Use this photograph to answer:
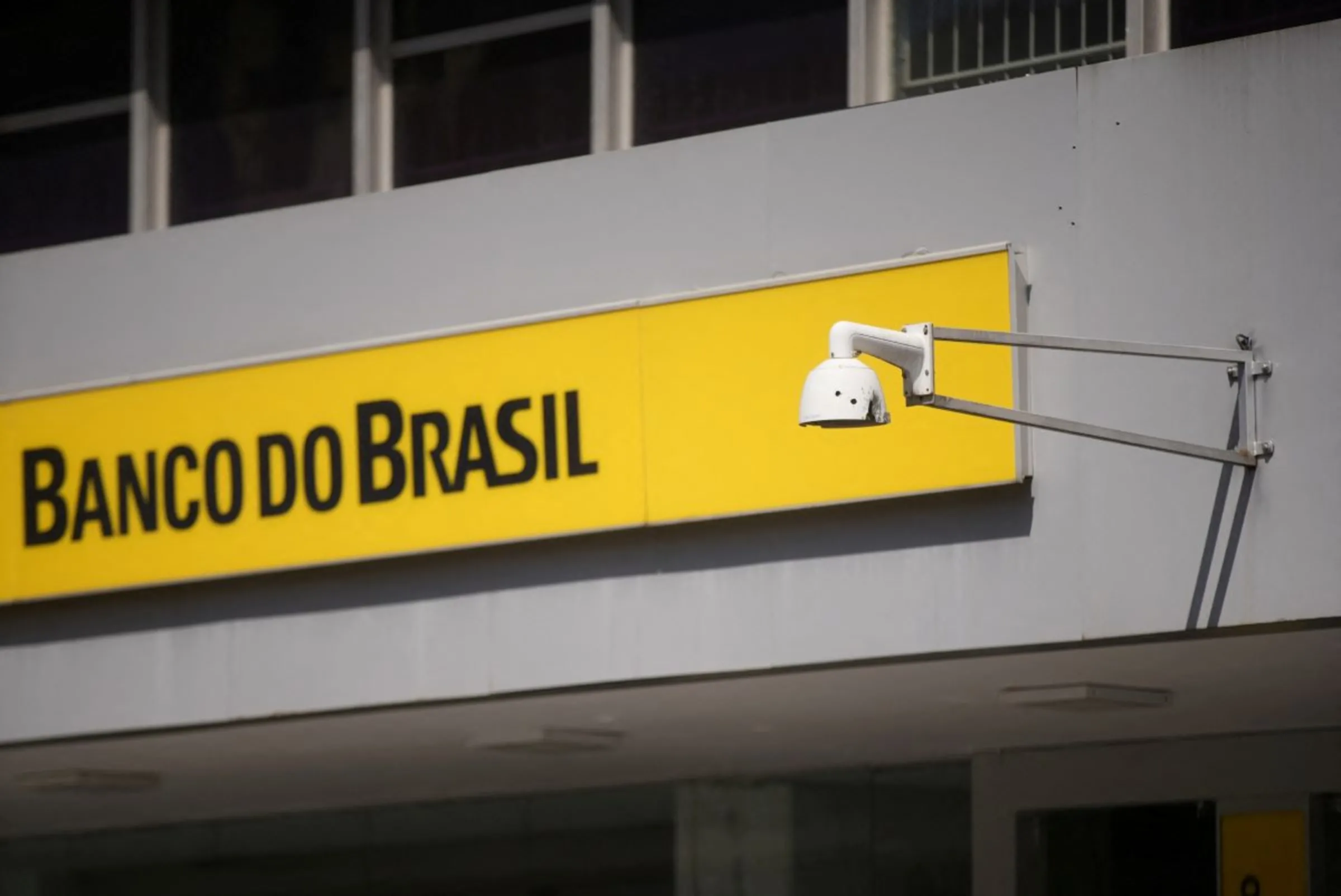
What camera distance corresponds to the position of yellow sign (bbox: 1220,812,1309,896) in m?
11.7

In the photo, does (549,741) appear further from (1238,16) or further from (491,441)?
(1238,16)

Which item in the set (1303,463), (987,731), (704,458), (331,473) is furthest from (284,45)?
(1303,463)

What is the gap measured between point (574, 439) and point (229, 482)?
5.92 ft

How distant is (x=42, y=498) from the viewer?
1205cm

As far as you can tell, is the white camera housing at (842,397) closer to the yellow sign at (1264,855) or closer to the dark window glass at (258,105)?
the yellow sign at (1264,855)

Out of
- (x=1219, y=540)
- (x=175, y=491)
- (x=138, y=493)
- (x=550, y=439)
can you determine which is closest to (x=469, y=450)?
(x=550, y=439)

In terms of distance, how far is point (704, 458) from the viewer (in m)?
10.4

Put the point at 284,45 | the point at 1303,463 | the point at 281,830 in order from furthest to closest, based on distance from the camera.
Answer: the point at 281,830 → the point at 284,45 → the point at 1303,463

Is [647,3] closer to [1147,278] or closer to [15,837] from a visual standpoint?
[1147,278]

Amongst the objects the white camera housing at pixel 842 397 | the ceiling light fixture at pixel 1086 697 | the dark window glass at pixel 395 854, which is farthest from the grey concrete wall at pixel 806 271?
the dark window glass at pixel 395 854

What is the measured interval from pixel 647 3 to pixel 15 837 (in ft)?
25.0

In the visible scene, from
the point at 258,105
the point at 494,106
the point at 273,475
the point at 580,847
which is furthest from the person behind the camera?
the point at 580,847

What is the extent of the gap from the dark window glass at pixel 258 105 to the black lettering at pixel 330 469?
1.61m

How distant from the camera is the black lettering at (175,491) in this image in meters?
11.6
